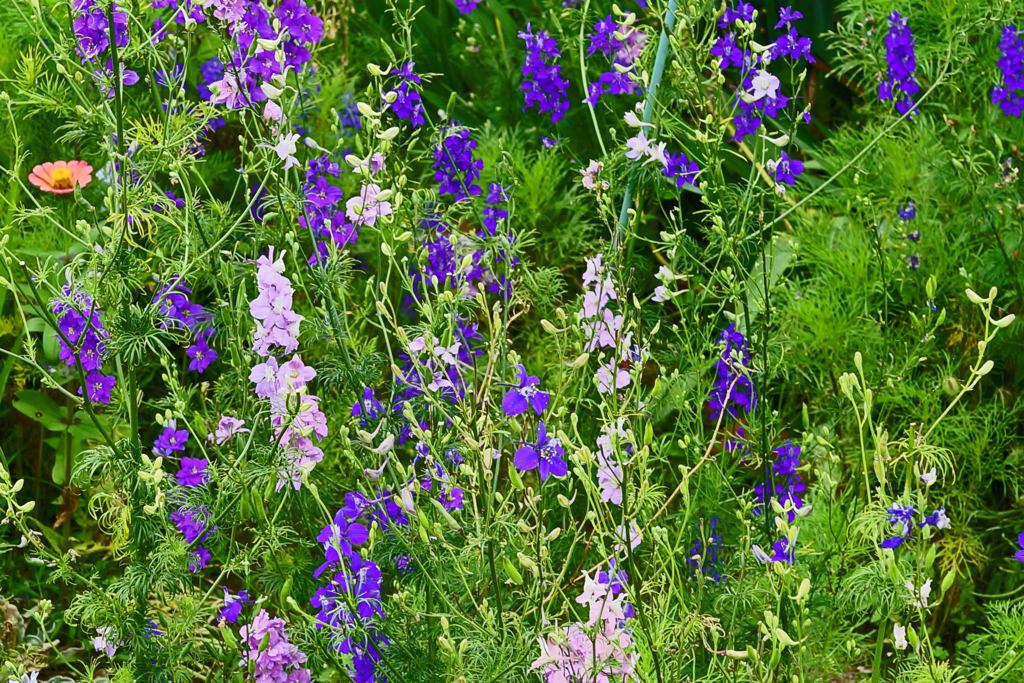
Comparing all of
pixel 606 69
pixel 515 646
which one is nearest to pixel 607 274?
pixel 515 646

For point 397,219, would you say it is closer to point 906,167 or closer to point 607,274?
point 607,274

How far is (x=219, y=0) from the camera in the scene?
5.75ft

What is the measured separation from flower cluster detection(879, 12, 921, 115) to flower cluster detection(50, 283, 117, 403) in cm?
167

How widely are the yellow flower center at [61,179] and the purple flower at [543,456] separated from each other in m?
1.44

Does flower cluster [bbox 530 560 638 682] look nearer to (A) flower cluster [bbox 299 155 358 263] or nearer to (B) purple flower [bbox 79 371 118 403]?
(A) flower cluster [bbox 299 155 358 263]

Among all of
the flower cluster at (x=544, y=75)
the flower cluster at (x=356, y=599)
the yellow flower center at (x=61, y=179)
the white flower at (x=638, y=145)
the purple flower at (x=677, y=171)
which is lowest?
the flower cluster at (x=356, y=599)

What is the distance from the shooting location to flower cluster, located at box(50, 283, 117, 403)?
1.76 meters

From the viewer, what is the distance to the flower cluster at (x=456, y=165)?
2.20m

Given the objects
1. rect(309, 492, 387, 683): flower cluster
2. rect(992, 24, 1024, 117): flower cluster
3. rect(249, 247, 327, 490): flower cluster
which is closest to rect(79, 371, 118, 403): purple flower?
rect(249, 247, 327, 490): flower cluster

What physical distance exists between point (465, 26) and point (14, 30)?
1282 millimetres

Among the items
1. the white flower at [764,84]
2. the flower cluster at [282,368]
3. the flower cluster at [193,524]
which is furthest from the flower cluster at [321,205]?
the white flower at [764,84]

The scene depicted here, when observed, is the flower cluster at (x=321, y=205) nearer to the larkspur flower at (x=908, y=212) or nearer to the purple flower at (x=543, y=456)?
the purple flower at (x=543, y=456)

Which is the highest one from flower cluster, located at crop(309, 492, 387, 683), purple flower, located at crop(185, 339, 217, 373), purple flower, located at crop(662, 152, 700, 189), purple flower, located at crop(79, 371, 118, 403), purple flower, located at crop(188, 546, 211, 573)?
purple flower, located at crop(662, 152, 700, 189)

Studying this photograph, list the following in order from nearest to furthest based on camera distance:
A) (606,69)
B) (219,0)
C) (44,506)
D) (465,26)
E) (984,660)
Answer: (219,0)
(984,660)
(44,506)
(606,69)
(465,26)
